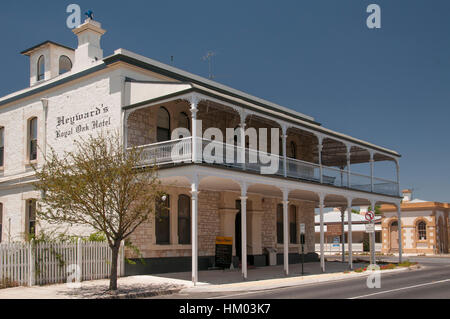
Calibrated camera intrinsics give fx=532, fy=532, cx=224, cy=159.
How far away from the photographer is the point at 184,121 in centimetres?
2219

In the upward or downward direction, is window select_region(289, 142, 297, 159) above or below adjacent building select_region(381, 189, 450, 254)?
above

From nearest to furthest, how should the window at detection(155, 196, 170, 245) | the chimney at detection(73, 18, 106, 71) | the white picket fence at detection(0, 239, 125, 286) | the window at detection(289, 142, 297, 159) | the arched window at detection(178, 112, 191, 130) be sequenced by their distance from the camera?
the white picket fence at detection(0, 239, 125, 286)
the window at detection(155, 196, 170, 245)
the arched window at detection(178, 112, 191, 130)
the chimney at detection(73, 18, 106, 71)
the window at detection(289, 142, 297, 159)

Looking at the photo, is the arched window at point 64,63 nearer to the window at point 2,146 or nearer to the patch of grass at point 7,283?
the window at point 2,146

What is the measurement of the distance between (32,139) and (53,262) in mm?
8961

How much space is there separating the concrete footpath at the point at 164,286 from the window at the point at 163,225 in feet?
5.04

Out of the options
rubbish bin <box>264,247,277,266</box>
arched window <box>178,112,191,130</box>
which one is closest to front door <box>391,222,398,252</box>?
rubbish bin <box>264,247,277,266</box>

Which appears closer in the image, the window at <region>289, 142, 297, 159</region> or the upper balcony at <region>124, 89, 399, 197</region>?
the upper balcony at <region>124, 89, 399, 197</region>

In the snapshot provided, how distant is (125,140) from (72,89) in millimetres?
4418

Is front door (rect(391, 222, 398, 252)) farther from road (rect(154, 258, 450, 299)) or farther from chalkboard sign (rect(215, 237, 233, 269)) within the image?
road (rect(154, 258, 450, 299))

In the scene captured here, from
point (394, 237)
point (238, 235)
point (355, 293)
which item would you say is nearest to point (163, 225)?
point (238, 235)

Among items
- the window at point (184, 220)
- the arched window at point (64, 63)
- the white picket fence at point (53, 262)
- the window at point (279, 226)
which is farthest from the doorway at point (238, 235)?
the arched window at point (64, 63)

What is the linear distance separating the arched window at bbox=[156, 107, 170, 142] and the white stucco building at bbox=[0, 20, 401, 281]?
0.04 meters

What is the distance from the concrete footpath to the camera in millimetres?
14344
